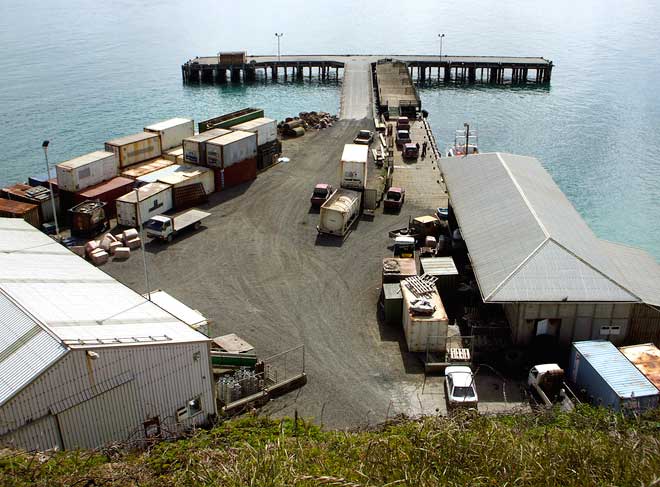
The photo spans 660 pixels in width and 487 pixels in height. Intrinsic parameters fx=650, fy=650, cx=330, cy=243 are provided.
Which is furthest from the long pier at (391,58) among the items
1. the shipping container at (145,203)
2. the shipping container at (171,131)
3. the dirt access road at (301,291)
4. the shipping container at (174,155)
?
the shipping container at (145,203)

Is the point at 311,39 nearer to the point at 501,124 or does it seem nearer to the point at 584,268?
the point at 501,124

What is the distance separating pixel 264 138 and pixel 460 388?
120ft

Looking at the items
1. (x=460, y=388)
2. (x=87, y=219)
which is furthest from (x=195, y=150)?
(x=460, y=388)

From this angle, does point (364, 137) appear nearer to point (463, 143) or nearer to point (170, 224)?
point (463, 143)

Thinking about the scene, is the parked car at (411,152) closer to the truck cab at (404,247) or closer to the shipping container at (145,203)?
the truck cab at (404,247)

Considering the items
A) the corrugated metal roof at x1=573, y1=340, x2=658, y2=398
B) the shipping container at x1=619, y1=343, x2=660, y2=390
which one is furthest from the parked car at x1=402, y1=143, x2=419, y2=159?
the corrugated metal roof at x1=573, y1=340, x2=658, y2=398

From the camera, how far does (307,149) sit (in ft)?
211

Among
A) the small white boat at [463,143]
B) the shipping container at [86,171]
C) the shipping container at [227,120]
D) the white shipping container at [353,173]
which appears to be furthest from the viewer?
the small white boat at [463,143]

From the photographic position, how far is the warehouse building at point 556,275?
2997 centimetres

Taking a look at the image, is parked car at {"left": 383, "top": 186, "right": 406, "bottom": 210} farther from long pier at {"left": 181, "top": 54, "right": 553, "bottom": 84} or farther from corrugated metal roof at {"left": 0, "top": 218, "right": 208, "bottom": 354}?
long pier at {"left": 181, "top": 54, "right": 553, "bottom": 84}

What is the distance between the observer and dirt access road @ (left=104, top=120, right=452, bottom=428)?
2806 cm

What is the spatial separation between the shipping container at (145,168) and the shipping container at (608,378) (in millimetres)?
35847

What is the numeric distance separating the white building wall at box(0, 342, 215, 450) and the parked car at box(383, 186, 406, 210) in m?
26.6

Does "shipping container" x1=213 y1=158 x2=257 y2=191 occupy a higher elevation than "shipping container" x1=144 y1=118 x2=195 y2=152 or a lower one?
lower
